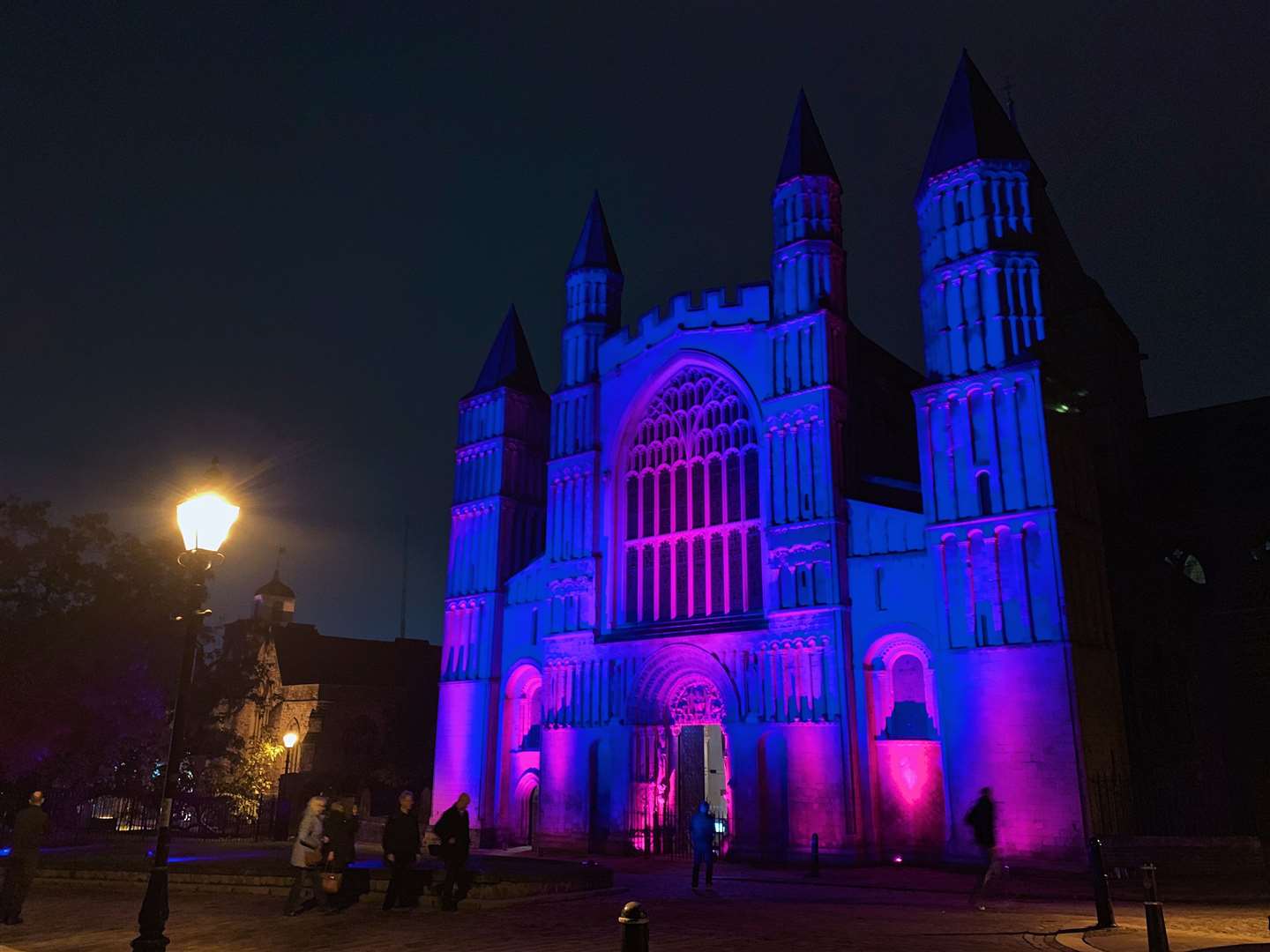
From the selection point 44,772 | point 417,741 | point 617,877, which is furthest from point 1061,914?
point 417,741

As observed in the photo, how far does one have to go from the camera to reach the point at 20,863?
12680mm

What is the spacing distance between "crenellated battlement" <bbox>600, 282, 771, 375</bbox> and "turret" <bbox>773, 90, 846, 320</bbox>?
725 mm

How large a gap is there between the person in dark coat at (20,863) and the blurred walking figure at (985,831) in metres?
14.9

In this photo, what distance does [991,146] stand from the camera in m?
25.7

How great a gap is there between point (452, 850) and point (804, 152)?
23.7 meters

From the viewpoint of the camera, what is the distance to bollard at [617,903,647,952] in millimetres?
5332

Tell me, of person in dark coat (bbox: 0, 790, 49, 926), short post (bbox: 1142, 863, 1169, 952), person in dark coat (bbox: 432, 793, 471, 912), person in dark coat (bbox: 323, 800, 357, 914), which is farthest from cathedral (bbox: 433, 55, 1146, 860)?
person in dark coat (bbox: 0, 790, 49, 926)

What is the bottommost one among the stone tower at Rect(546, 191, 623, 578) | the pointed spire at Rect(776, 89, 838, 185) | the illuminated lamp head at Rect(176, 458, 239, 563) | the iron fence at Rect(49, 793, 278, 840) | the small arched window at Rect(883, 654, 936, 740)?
the iron fence at Rect(49, 793, 278, 840)

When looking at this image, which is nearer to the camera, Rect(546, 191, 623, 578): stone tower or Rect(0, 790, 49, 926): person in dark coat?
Rect(0, 790, 49, 926): person in dark coat

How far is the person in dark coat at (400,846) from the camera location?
42.5ft

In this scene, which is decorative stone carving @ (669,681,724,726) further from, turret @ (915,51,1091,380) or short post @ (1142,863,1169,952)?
short post @ (1142,863,1169,952)

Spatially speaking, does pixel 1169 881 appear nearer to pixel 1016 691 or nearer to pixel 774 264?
pixel 1016 691

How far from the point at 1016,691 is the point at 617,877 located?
981cm

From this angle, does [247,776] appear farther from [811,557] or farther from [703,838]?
[703,838]
